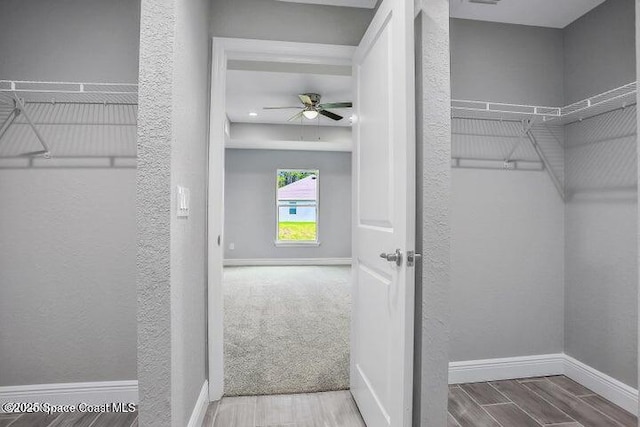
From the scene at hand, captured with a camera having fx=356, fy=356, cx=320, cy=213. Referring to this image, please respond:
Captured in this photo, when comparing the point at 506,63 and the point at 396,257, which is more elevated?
the point at 506,63

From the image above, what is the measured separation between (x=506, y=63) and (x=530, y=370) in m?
2.00

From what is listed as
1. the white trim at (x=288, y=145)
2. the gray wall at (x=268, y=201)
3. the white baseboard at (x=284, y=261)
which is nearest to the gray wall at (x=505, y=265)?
the white trim at (x=288, y=145)

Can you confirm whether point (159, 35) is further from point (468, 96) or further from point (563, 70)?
point (563, 70)

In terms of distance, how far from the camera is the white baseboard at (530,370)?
2138 millimetres

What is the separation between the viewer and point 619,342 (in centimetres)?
201

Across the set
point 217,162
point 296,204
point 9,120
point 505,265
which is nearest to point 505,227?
point 505,265

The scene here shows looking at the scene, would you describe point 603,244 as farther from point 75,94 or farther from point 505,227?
point 75,94

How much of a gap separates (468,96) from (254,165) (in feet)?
16.1

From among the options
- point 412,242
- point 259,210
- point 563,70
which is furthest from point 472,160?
point 259,210

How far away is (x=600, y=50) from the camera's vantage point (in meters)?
2.09

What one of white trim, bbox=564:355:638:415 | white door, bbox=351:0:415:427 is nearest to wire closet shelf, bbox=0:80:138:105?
white door, bbox=351:0:415:427

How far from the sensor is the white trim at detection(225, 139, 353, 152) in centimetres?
595

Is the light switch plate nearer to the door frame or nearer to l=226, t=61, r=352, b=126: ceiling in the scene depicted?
the door frame

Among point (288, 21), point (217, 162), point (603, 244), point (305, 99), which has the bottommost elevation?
point (603, 244)
